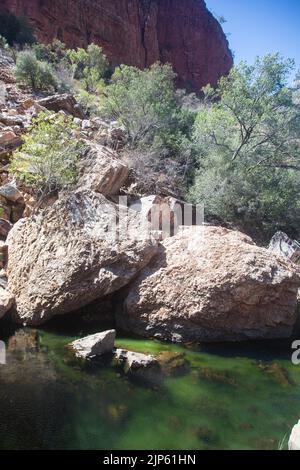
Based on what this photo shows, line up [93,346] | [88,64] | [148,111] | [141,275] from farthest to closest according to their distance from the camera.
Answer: [88,64] → [148,111] → [141,275] → [93,346]

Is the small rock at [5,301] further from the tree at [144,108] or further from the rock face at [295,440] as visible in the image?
the tree at [144,108]

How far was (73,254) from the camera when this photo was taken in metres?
8.66

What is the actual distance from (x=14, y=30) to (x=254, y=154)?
84.5ft

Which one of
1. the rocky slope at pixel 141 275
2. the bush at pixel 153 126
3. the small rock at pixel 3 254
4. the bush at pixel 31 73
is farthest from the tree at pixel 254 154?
the bush at pixel 31 73

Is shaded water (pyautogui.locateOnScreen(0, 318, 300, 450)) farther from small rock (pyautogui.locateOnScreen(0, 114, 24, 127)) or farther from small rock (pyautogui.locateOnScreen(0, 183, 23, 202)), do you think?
small rock (pyautogui.locateOnScreen(0, 114, 24, 127))

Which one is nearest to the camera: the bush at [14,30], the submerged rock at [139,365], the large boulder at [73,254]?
the submerged rock at [139,365]

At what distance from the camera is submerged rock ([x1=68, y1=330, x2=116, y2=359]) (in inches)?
279

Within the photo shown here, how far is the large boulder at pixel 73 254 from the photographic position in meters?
8.45

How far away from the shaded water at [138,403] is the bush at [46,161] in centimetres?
421

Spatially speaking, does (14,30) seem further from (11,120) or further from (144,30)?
(11,120)

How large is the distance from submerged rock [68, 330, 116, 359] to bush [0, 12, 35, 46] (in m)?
29.3

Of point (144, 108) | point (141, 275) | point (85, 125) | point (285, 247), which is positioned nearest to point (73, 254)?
point (141, 275)

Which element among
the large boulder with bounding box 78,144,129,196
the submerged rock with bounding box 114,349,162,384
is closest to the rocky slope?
the large boulder with bounding box 78,144,129,196
